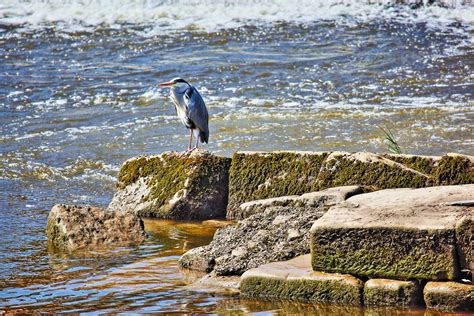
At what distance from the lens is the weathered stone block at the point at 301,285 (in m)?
5.03

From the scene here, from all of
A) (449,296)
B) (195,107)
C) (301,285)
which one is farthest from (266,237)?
(195,107)

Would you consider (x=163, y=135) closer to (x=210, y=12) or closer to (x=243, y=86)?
(x=243, y=86)

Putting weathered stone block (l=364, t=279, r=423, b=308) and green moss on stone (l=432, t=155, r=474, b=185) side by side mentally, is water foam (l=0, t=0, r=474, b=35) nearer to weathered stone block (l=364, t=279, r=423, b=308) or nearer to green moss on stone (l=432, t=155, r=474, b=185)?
green moss on stone (l=432, t=155, r=474, b=185)

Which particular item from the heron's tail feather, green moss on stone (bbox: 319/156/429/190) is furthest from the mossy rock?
the heron's tail feather

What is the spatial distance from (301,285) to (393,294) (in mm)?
515

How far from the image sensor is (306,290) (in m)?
5.10

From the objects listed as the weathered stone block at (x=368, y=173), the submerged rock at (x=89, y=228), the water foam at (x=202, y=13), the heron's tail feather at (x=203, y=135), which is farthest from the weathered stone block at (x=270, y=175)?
the water foam at (x=202, y=13)

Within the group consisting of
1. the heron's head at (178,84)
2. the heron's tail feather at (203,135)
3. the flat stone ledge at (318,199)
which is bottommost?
the heron's tail feather at (203,135)

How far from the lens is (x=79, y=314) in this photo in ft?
16.8

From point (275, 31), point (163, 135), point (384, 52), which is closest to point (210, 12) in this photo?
point (275, 31)

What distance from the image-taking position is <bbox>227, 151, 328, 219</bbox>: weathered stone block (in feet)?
23.2

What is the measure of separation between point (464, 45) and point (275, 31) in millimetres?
3914

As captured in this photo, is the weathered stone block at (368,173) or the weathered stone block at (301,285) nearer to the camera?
the weathered stone block at (301,285)

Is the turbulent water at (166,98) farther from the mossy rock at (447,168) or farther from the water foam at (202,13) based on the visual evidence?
the mossy rock at (447,168)
